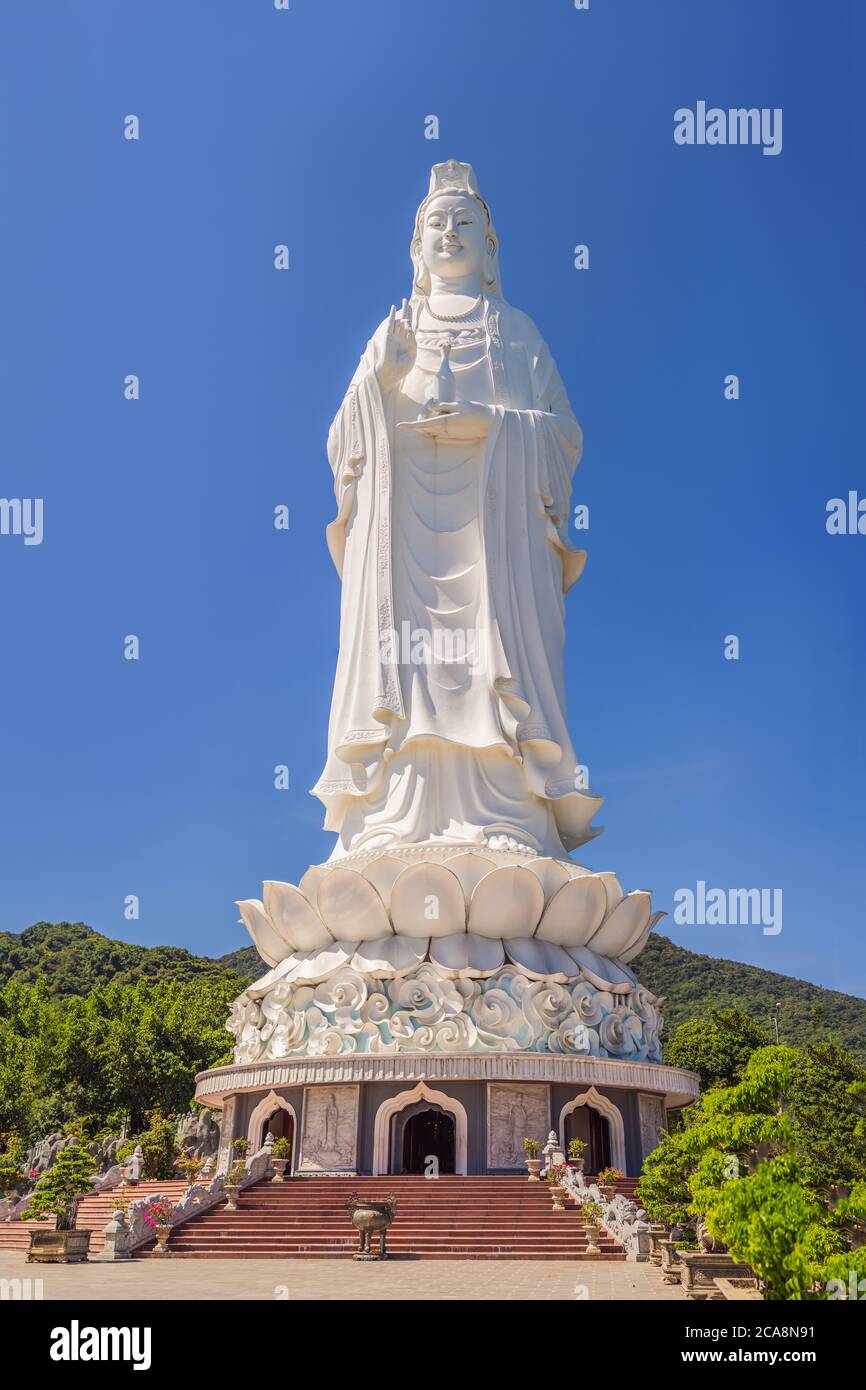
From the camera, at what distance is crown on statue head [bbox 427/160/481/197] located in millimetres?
21438

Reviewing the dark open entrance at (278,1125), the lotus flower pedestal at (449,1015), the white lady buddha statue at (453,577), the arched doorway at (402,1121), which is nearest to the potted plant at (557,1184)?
the lotus flower pedestal at (449,1015)

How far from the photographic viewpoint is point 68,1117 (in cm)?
2561

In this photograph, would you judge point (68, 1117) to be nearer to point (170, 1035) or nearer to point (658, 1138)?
point (170, 1035)

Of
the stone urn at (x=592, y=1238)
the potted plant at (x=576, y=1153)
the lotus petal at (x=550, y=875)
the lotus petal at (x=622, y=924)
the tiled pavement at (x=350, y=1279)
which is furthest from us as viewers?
the lotus petal at (x=622, y=924)

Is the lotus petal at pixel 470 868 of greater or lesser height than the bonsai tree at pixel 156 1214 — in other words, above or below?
above

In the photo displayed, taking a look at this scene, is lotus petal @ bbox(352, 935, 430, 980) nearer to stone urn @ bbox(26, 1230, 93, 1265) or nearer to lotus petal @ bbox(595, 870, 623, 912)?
lotus petal @ bbox(595, 870, 623, 912)

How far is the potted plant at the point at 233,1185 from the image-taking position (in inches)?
511

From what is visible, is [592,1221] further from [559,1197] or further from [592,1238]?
[559,1197]

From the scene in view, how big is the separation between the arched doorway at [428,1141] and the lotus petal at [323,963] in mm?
2193

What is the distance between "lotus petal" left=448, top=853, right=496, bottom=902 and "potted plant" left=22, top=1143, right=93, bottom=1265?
605cm

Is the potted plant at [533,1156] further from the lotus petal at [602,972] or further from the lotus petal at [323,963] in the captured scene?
the lotus petal at [323,963]

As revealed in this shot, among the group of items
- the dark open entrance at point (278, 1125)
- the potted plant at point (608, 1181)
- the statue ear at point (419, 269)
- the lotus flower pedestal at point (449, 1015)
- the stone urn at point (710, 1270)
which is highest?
the statue ear at point (419, 269)
